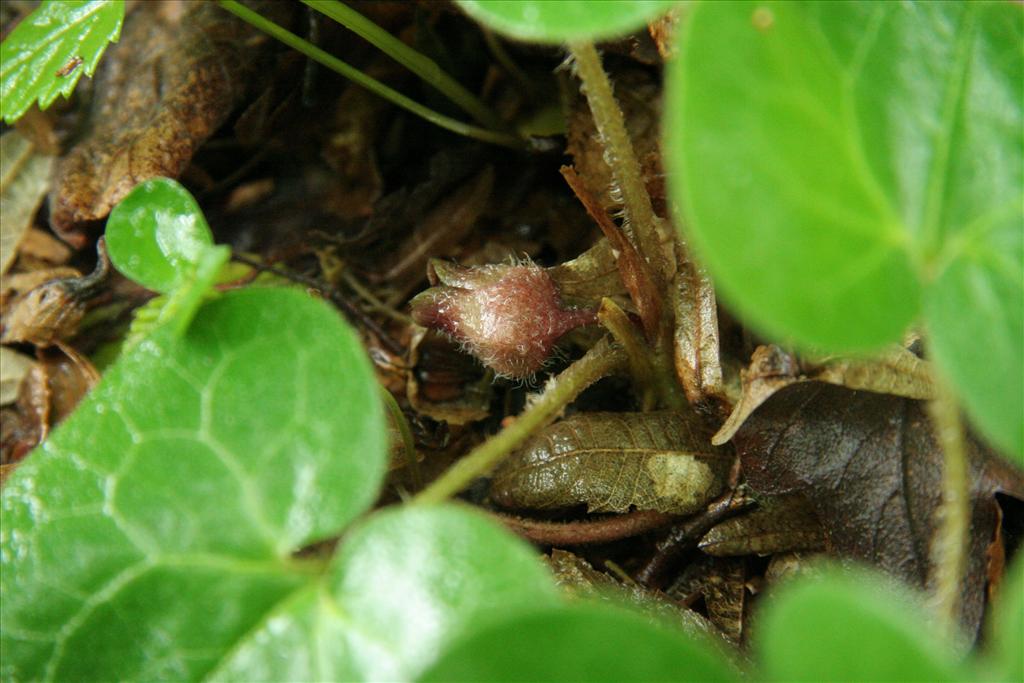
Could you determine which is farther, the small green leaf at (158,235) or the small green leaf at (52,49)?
the small green leaf at (52,49)

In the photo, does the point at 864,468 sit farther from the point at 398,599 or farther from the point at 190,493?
the point at 190,493

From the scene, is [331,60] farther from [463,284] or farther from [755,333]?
[755,333]

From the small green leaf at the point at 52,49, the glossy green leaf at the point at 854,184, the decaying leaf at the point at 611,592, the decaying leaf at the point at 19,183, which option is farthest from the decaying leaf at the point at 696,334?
the decaying leaf at the point at 19,183

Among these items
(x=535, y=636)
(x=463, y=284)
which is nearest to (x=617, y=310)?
(x=463, y=284)

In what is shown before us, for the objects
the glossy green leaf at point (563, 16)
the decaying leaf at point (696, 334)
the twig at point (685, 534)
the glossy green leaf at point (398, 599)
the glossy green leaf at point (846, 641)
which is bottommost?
the twig at point (685, 534)

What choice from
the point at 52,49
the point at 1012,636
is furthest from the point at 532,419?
the point at 52,49

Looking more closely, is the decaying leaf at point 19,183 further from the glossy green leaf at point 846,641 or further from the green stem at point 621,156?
the glossy green leaf at point 846,641

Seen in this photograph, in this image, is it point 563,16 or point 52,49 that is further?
point 52,49
